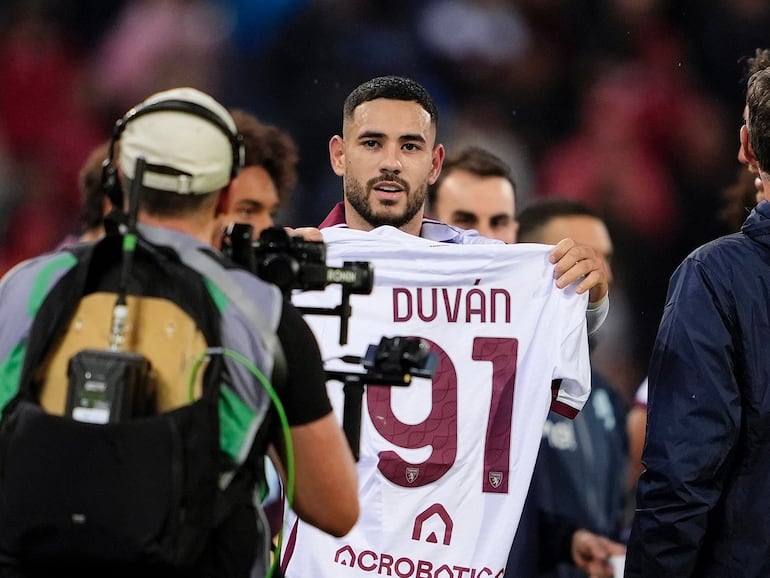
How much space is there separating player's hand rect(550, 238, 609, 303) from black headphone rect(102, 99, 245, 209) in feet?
3.74

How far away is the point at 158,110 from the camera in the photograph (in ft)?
6.52

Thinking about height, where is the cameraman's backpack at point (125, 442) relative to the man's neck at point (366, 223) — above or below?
→ below

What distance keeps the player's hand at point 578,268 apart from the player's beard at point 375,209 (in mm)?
417

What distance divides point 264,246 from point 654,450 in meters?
0.92

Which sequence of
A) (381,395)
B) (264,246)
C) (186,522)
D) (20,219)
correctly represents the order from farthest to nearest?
(20,219), (381,395), (264,246), (186,522)

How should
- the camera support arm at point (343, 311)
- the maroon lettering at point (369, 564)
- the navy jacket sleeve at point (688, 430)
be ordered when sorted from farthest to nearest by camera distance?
the maroon lettering at point (369, 564), the navy jacket sleeve at point (688, 430), the camera support arm at point (343, 311)

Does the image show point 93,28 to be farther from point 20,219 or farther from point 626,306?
point 626,306

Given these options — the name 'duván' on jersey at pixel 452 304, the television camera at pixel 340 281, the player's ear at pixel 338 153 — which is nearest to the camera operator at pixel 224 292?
the television camera at pixel 340 281

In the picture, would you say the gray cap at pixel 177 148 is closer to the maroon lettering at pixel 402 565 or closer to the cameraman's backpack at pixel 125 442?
the cameraman's backpack at pixel 125 442

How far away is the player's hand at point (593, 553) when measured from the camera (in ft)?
12.8

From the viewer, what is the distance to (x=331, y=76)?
594 centimetres

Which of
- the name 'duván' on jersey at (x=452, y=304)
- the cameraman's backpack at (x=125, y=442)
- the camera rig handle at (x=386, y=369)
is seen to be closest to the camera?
the cameraman's backpack at (x=125, y=442)

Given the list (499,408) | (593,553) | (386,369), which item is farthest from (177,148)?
(593,553)

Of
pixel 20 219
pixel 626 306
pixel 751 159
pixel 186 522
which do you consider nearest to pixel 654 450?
pixel 751 159
